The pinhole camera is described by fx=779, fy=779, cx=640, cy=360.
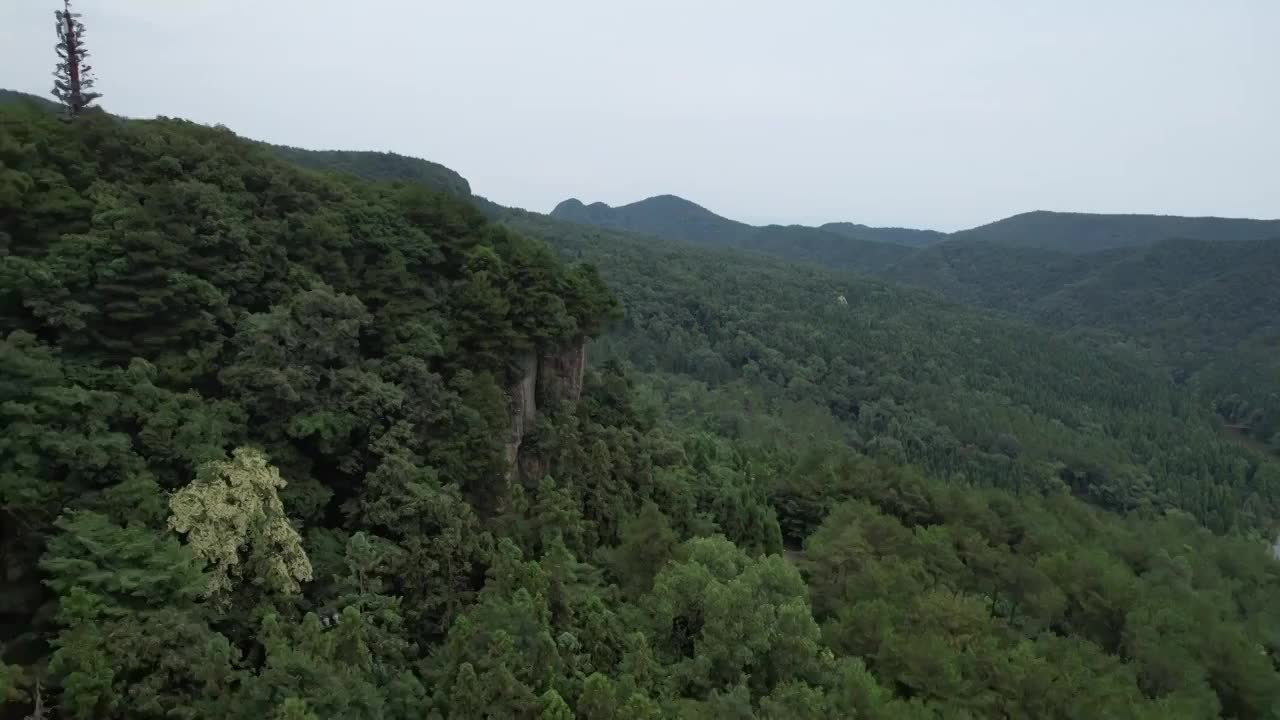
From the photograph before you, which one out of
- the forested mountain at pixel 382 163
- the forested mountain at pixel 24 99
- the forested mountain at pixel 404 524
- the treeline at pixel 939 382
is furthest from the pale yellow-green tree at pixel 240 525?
the forested mountain at pixel 382 163

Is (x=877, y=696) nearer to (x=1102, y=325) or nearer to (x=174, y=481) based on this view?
(x=174, y=481)

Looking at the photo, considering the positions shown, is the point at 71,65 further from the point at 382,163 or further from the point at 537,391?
the point at 382,163

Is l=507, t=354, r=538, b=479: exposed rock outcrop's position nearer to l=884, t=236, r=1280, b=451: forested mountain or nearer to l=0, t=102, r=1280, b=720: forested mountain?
l=0, t=102, r=1280, b=720: forested mountain

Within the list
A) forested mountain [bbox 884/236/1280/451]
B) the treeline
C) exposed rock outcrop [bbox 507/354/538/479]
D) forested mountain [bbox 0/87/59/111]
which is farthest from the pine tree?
forested mountain [bbox 884/236/1280/451]

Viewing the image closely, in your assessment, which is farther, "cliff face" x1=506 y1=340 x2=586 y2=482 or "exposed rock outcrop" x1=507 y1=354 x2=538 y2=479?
"cliff face" x1=506 y1=340 x2=586 y2=482

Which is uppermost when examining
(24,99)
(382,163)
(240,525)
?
(382,163)

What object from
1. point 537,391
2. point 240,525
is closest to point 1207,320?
point 537,391
